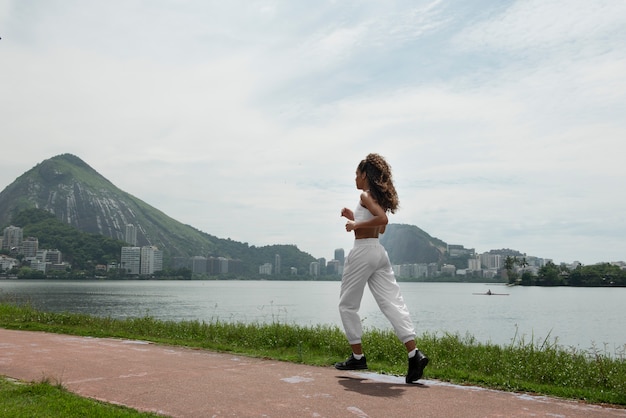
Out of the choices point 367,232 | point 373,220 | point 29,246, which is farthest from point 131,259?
point 373,220

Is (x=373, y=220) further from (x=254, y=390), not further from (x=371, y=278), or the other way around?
(x=254, y=390)

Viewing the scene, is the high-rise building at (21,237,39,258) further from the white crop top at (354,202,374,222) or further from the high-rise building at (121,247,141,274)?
the white crop top at (354,202,374,222)

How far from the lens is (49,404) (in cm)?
421

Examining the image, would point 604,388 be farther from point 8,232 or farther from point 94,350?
point 8,232

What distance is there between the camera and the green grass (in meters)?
3.96

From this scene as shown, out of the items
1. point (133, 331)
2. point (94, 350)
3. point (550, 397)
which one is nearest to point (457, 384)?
point (550, 397)

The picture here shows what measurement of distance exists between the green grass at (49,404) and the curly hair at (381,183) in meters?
3.16

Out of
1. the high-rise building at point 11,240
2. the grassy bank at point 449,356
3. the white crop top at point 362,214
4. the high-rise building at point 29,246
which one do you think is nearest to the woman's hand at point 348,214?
the white crop top at point 362,214

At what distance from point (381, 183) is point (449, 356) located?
317 centimetres

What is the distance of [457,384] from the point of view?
5551mm

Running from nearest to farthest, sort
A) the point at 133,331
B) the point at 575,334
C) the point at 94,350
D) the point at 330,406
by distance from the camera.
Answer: the point at 330,406 → the point at 94,350 → the point at 133,331 → the point at 575,334

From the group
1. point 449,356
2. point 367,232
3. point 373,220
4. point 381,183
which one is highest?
point 381,183

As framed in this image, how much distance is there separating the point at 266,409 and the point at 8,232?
207 m

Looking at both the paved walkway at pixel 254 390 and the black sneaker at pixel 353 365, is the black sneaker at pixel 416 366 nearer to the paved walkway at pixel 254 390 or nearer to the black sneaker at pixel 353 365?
the paved walkway at pixel 254 390
